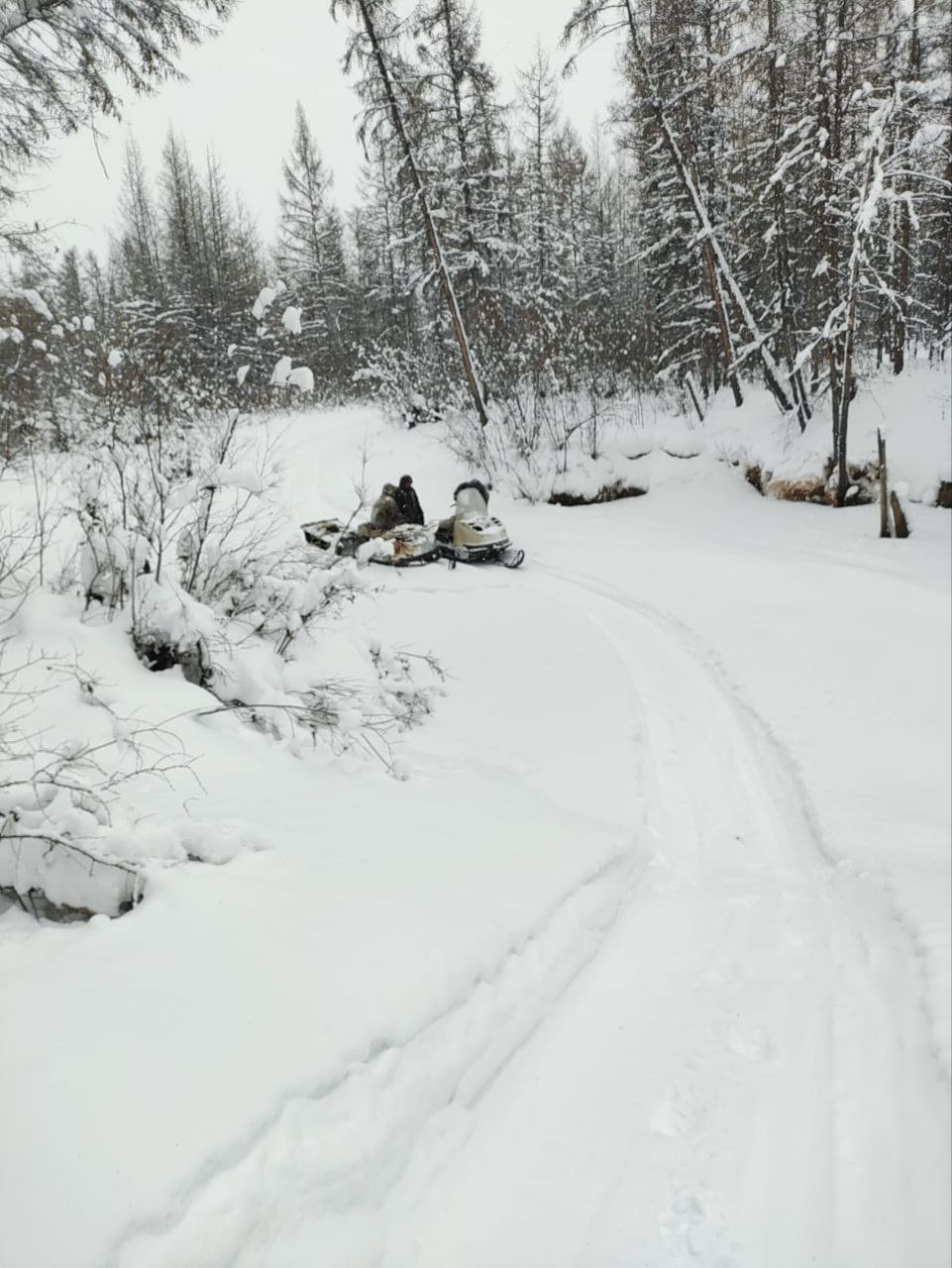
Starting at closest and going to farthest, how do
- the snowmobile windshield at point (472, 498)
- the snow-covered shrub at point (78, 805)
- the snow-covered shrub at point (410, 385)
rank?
the snow-covered shrub at point (78, 805)
the snowmobile windshield at point (472, 498)
the snow-covered shrub at point (410, 385)

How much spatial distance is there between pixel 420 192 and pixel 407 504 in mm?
9580

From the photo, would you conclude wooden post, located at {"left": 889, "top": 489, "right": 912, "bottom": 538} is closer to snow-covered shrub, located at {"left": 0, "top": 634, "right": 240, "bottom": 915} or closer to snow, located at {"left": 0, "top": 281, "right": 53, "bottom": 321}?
snow-covered shrub, located at {"left": 0, "top": 634, "right": 240, "bottom": 915}

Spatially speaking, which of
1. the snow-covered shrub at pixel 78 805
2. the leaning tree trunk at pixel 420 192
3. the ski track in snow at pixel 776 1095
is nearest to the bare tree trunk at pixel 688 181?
the leaning tree trunk at pixel 420 192

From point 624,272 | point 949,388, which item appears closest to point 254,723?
point 949,388

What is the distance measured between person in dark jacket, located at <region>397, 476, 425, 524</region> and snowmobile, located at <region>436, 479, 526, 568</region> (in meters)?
0.68

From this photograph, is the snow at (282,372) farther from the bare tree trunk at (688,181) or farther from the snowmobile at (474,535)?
the bare tree trunk at (688,181)

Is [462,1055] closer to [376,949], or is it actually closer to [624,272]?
[376,949]

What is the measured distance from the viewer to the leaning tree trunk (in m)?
14.8

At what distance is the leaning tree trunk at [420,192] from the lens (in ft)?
48.6

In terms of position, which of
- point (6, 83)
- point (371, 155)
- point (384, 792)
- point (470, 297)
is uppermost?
point (371, 155)

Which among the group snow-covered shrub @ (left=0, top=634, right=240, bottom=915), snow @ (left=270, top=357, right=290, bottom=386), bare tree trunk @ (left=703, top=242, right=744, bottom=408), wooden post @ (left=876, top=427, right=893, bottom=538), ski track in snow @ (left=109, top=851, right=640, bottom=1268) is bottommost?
ski track in snow @ (left=109, top=851, right=640, bottom=1268)

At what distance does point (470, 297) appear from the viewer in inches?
822

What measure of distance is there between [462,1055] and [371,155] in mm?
20118

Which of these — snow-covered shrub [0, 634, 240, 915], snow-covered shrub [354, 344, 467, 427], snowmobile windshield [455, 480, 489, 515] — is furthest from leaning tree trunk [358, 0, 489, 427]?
snow-covered shrub [0, 634, 240, 915]
